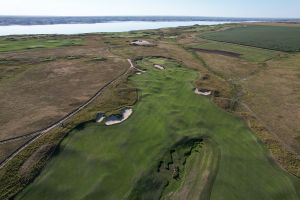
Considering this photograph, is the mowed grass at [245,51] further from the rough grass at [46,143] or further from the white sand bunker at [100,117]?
the white sand bunker at [100,117]

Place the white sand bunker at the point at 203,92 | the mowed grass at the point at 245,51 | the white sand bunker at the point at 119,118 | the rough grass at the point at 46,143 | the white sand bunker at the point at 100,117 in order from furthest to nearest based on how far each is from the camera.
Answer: the mowed grass at the point at 245,51, the white sand bunker at the point at 203,92, the white sand bunker at the point at 100,117, the white sand bunker at the point at 119,118, the rough grass at the point at 46,143

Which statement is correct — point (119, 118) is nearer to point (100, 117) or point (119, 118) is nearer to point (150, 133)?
point (100, 117)

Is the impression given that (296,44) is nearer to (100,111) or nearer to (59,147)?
(100,111)

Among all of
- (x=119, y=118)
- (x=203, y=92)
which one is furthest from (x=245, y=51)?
(x=119, y=118)

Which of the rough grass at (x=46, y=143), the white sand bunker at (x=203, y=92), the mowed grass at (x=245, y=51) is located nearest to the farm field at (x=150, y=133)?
the rough grass at (x=46, y=143)

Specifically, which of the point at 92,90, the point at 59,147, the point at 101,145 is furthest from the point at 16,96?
the point at 101,145

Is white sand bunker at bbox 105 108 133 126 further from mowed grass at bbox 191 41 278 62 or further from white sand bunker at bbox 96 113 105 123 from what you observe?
mowed grass at bbox 191 41 278 62
